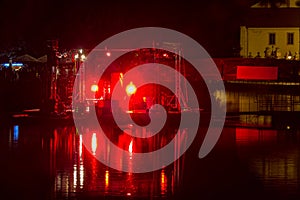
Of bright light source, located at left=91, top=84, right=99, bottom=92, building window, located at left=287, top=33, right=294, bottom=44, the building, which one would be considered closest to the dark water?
bright light source, located at left=91, top=84, right=99, bottom=92

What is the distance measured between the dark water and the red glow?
14889 mm

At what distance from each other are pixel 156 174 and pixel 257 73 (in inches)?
910

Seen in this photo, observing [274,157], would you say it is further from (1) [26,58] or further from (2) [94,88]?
(1) [26,58]

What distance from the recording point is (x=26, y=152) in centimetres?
1730

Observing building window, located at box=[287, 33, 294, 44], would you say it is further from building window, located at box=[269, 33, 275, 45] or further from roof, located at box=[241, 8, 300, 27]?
building window, located at box=[269, 33, 275, 45]

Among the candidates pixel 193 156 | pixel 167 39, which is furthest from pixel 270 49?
pixel 193 156

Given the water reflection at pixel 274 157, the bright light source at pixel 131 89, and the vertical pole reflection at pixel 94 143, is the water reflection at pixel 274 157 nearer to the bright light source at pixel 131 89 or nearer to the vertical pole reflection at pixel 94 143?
the vertical pole reflection at pixel 94 143

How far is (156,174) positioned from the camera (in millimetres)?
13914

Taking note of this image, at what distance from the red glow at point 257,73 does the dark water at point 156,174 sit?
1489 cm

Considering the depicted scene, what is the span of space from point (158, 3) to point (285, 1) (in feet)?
26.8

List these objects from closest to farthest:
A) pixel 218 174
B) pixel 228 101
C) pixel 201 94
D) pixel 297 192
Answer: pixel 297 192
pixel 218 174
pixel 201 94
pixel 228 101

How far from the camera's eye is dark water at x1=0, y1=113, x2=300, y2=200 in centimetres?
1158

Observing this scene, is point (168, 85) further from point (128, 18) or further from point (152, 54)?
point (128, 18)

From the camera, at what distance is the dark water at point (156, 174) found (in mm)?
11578
